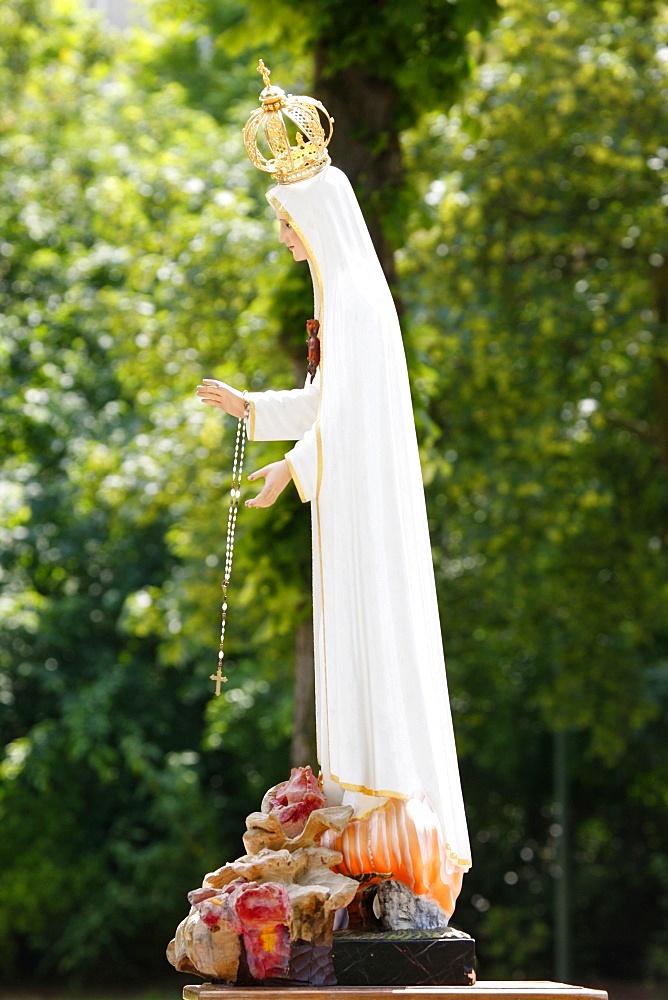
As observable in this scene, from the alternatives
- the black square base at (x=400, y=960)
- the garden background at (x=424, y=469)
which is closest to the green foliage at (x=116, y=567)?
the garden background at (x=424, y=469)

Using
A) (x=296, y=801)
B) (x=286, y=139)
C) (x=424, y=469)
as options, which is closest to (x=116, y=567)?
(x=424, y=469)

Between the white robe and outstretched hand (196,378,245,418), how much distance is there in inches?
2.0

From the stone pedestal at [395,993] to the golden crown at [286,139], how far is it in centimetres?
242

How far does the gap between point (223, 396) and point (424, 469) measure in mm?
4266

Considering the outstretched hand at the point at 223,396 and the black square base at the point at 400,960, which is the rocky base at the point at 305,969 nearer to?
the black square base at the point at 400,960

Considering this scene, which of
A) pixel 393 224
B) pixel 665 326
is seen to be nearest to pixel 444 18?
pixel 393 224

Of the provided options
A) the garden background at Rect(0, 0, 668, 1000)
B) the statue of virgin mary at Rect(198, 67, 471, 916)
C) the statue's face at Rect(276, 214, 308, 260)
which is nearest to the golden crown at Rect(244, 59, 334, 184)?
the statue of virgin mary at Rect(198, 67, 471, 916)

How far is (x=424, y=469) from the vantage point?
→ 357 inches

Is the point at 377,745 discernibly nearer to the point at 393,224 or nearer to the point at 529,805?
the point at 393,224

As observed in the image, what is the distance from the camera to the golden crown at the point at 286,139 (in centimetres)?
493

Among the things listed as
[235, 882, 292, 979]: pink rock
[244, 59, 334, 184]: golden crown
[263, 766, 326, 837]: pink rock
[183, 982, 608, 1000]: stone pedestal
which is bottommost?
[183, 982, 608, 1000]: stone pedestal

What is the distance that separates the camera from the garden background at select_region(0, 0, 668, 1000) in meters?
10.7

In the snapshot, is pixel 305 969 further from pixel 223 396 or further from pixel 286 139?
pixel 286 139

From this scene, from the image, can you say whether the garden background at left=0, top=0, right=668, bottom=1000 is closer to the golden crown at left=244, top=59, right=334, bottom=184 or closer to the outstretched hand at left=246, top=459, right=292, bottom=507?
the golden crown at left=244, top=59, right=334, bottom=184
